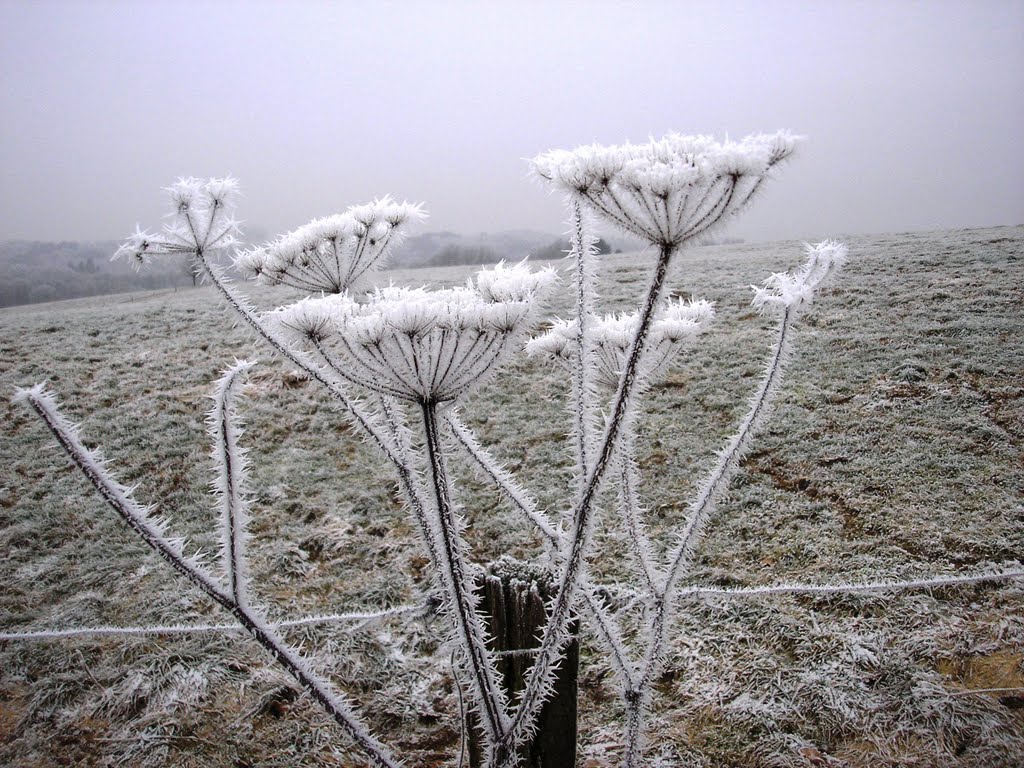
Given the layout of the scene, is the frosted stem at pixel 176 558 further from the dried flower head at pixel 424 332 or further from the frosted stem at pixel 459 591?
the dried flower head at pixel 424 332

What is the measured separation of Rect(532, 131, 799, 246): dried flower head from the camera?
4.30ft

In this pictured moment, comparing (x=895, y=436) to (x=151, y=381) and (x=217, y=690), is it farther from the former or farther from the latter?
(x=151, y=381)

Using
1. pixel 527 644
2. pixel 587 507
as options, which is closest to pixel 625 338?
pixel 587 507

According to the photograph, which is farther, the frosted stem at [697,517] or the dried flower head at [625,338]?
the dried flower head at [625,338]

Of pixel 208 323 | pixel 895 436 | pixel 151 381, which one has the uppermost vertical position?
pixel 208 323

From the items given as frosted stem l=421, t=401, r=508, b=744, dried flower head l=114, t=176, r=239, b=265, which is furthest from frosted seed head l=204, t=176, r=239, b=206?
frosted stem l=421, t=401, r=508, b=744

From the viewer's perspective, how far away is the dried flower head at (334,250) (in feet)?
6.59

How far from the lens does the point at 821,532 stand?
13.2 ft

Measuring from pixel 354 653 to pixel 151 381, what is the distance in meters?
6.32

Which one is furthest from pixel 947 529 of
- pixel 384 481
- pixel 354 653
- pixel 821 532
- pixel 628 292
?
pixel 628 292

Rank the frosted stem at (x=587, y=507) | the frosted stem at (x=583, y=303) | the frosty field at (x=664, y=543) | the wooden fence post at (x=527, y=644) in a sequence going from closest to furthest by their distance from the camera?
the frosted stem at (x=587, y=507) < the frosted stem at (x=583, y=303) < the wooden fence post at (x=527, y=644) < the frosty field at (x=664, y=543)

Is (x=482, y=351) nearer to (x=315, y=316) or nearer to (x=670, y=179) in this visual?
(x=315, y=316)

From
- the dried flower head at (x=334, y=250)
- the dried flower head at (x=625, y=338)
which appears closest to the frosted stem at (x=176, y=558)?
the dried flower head at (x=334, y=250)

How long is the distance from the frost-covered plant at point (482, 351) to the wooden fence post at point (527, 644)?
82 millimetres
